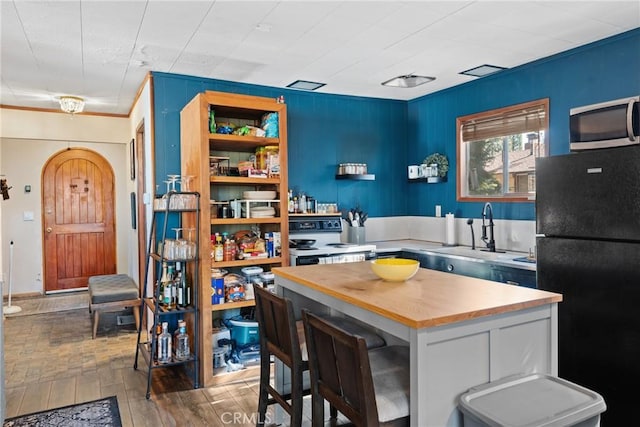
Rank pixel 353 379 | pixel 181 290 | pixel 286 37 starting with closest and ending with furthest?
pixel 353 379
pixel 286 37
pixel 181 290

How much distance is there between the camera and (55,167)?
22.2 ft

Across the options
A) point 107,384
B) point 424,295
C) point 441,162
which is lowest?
point 107,384

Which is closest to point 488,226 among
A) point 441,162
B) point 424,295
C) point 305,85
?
point 441,162

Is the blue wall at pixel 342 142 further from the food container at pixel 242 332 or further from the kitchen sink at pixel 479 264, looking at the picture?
the food container at pixel 242 332

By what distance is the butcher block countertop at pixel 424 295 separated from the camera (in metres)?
1.62

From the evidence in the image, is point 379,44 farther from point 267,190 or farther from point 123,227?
point 123,227

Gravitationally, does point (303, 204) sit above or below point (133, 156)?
below

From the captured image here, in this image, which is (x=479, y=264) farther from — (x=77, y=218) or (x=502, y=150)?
(x=77, y=218)

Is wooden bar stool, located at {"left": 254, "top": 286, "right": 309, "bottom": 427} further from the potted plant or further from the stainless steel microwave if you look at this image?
the potted plant

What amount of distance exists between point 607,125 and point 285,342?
222 centimetres

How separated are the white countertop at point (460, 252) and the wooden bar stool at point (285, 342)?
157 cm

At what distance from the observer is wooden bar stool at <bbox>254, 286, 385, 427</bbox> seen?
205 centimetres

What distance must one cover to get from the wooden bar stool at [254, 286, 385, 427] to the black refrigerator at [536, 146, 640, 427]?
121 centimetres

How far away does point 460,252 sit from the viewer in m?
4.19
